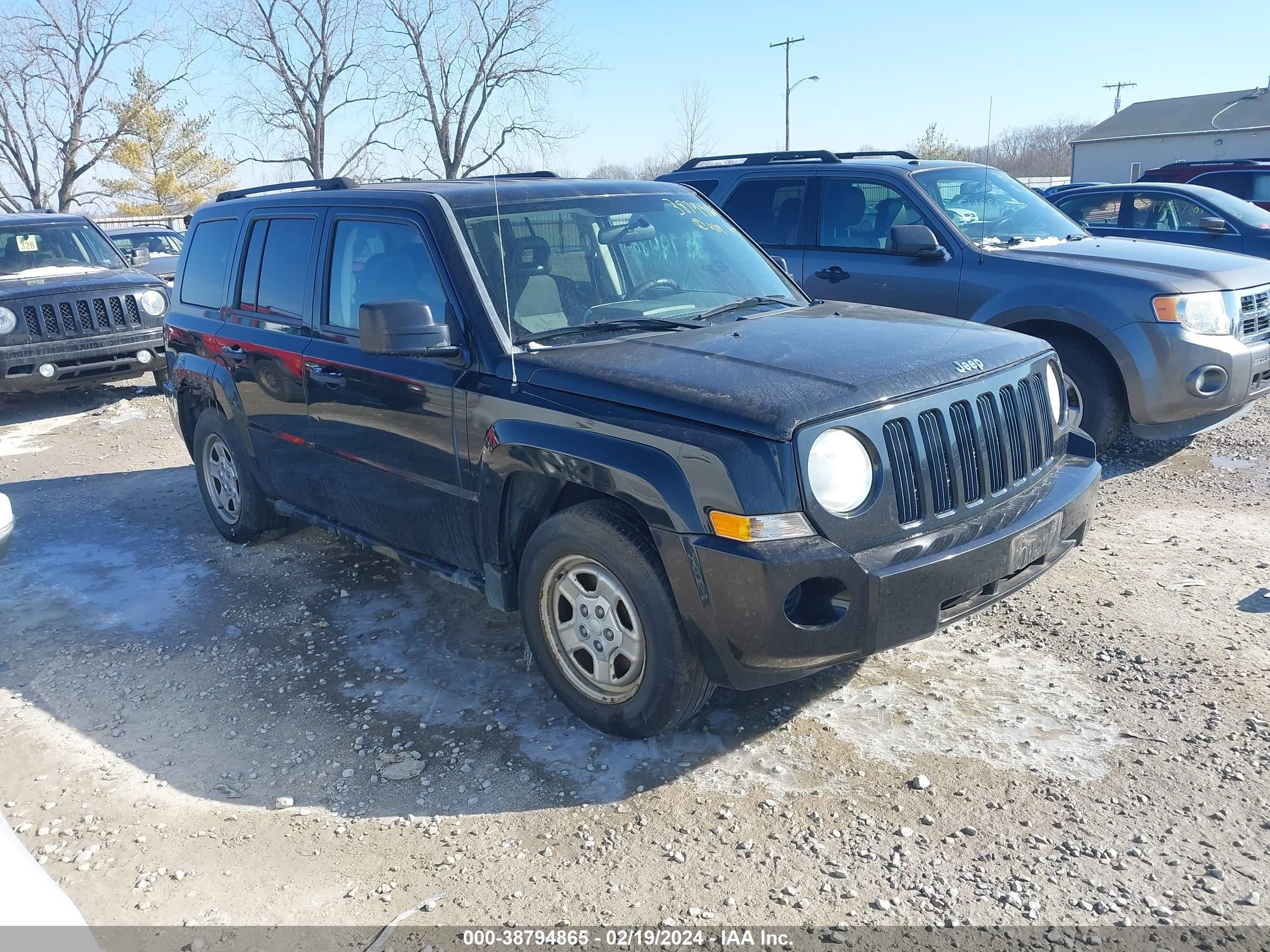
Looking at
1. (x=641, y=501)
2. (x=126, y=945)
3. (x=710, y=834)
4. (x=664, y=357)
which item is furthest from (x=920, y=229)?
(x=126, y=945)

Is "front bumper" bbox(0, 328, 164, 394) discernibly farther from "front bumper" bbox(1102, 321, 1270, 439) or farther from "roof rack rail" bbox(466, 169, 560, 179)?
"front bumper" bbox(1102, 321, 1270, 439)

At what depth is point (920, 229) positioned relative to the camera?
671 cm

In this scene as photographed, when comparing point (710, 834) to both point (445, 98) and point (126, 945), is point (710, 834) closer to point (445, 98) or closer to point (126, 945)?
point (126, 945)

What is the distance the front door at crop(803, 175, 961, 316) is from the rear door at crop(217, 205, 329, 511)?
3.90 m

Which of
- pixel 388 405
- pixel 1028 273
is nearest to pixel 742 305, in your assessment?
pixel 388 405

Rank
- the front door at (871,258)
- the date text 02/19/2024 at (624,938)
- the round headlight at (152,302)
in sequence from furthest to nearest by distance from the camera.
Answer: the round headlight at (152,302) < the front door at (871,258) < the date text 02/19/2024 at (624,938)

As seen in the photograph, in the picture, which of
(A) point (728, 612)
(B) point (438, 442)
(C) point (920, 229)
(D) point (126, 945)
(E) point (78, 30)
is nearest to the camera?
(D) point (126, 945)

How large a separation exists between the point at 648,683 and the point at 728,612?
479mm

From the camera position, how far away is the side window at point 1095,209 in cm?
1088

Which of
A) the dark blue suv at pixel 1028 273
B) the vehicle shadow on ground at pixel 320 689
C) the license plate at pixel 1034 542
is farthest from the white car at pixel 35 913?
the dark blue suv at pixel 1028 273

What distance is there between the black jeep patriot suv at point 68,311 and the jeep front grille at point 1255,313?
30.7 feet

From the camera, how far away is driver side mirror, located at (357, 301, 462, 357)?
360 centimetres

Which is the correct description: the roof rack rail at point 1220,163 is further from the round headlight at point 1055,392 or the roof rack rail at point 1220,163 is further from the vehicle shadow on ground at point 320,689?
the vehicle shadow on ground at point 320,689

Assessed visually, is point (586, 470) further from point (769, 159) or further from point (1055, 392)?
point (769, 159)
